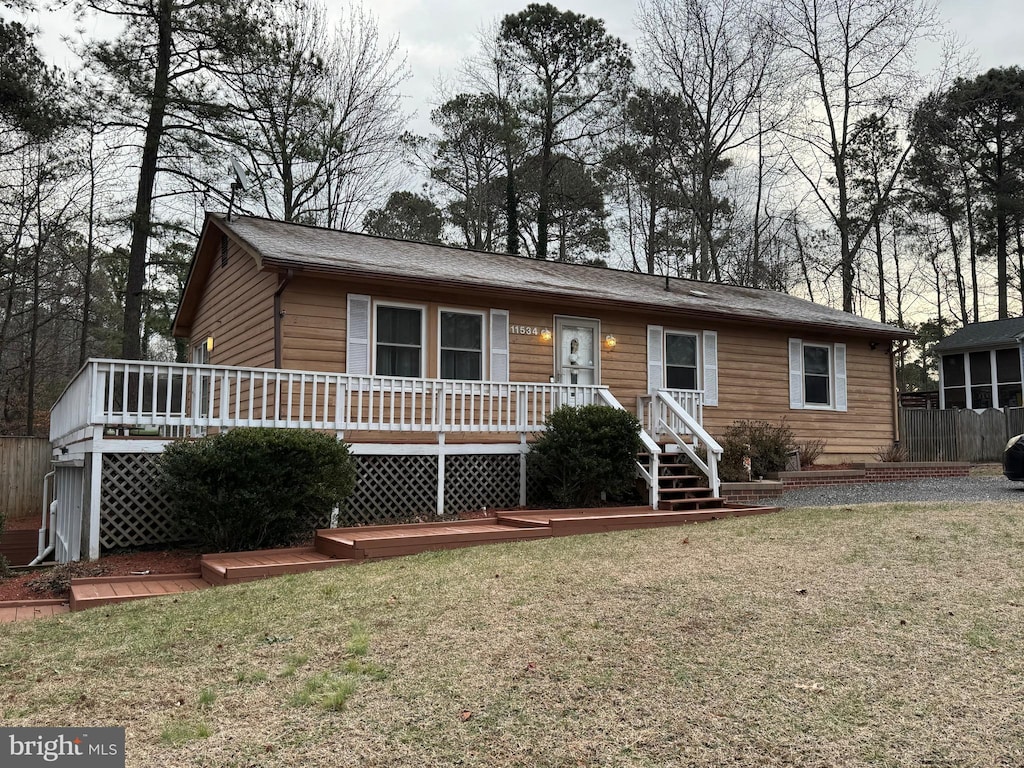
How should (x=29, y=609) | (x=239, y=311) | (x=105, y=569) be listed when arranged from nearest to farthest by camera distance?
(x=29, y=609)
(x=105, y=569)
(x=239, y=311)

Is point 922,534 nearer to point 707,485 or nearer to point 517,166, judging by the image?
point 707,485

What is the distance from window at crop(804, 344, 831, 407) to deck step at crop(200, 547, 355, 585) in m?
11.6

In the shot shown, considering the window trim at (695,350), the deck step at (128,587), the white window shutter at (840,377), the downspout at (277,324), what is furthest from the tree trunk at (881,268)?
the deck step at (128,587)

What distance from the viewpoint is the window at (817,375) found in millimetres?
15562

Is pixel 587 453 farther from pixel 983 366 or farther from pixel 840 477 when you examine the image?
pixel 983 366

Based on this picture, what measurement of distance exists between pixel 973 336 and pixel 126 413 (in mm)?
26236

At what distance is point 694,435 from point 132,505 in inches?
299

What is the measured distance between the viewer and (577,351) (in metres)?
12.9

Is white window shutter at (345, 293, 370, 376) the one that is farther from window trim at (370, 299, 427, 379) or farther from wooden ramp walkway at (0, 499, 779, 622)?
wooden ramp walkway at (0, 499, 779, 622)

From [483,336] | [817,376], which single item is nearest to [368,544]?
[483,336]

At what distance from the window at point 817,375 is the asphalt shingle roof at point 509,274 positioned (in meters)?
0.65

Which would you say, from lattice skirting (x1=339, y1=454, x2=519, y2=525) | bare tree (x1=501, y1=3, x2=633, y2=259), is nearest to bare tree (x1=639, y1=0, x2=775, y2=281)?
bare tree (x1=501, y1=3, x2=633, y2=259)

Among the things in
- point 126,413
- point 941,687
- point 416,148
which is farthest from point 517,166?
point 941,687

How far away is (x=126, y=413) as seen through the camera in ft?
25.1
